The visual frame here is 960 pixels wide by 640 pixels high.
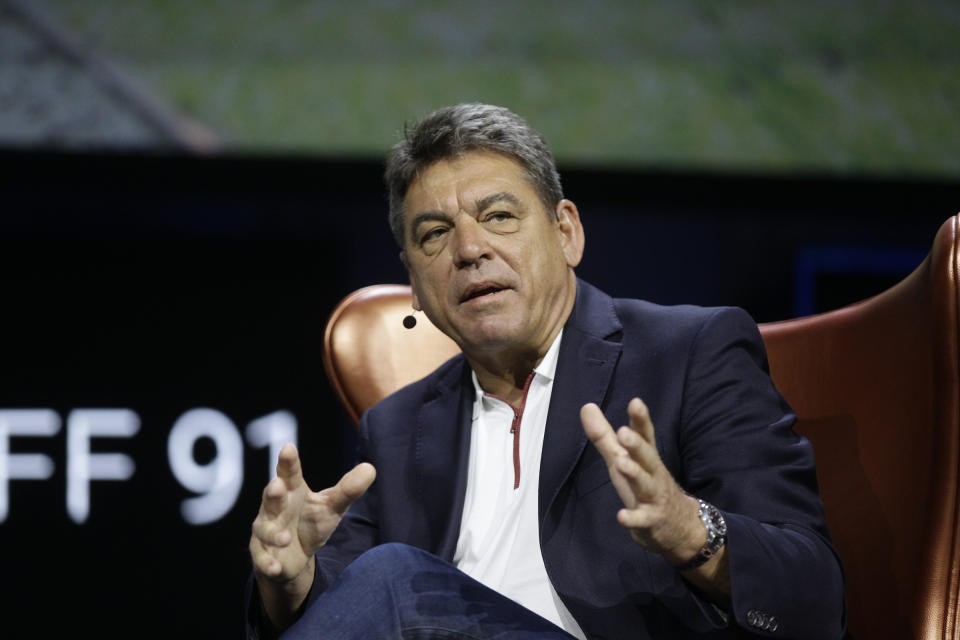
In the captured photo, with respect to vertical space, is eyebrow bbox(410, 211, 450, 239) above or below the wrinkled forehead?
below

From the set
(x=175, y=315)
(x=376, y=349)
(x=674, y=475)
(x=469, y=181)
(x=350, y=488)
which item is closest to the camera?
(x=350, y=488)

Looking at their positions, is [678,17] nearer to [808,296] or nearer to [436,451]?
[808,296]

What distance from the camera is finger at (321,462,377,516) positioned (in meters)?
1.22

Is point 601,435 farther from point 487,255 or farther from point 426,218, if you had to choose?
point 426,218

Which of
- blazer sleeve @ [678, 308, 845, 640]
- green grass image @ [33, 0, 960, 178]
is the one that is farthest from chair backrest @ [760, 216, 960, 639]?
green grass image @ [33, 0, 960, 178]

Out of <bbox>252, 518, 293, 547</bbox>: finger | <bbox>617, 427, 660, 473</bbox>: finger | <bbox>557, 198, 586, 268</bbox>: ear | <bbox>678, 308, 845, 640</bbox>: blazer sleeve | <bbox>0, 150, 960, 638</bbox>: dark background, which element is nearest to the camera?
<bbox>617, 427, 660, 473</bbox>: finger

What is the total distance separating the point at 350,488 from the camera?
48.2 inches

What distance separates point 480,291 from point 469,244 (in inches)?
3.1

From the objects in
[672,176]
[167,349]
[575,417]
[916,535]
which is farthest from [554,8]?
[916,535]

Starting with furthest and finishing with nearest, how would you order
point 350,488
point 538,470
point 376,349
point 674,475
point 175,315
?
point 175,315 → point 376,349 → point 538,470 → point 674,475 → point 350,488

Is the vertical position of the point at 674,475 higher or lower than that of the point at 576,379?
lower

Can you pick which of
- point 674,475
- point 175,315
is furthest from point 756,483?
point 175,315

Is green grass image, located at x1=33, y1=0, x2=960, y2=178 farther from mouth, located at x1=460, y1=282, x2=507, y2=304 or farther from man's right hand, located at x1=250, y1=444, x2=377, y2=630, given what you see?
man's right hand, located at x1=250, y1=444, x2=377, y2=630

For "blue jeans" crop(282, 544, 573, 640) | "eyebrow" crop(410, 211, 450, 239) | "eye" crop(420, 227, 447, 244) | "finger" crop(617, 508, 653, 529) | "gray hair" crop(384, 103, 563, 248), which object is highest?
"gray hair" crop(384, 103, 563, 248)
